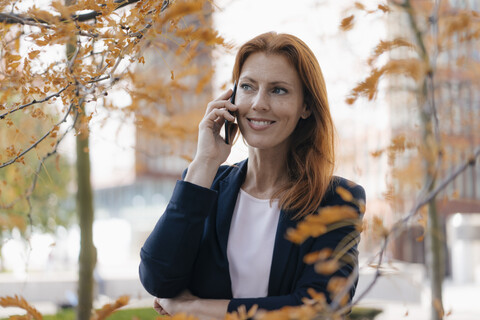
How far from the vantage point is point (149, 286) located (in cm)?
213

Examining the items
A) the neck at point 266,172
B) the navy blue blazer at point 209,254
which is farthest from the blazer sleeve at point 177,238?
the neck at point 266,172

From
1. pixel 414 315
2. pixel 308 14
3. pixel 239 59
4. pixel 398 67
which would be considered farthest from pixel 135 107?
pixel 414 315

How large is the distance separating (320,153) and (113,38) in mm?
962

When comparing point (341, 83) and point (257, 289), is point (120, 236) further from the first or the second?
point (257, 289)

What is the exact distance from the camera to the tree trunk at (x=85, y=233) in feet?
17.9

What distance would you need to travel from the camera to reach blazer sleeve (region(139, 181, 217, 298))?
6.66 ft

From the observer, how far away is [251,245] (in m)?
2.20

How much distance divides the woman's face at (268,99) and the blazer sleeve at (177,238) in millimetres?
315

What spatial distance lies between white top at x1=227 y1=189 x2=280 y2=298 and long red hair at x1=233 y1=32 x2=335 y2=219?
0.09 metres

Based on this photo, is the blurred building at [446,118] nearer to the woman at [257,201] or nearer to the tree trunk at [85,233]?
the woman at [257,201]

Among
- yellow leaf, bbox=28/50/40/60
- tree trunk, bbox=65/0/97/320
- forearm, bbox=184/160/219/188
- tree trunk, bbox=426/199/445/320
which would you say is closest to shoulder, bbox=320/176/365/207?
forearm, bbox=184/160/219/188

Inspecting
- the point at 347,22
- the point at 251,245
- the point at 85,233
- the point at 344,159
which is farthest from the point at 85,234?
the point at 344,159

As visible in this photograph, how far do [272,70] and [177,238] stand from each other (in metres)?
0.73

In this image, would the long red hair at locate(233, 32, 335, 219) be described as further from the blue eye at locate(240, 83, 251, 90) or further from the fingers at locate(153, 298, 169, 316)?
the fingers at locate(153, 298, 169, 316)
